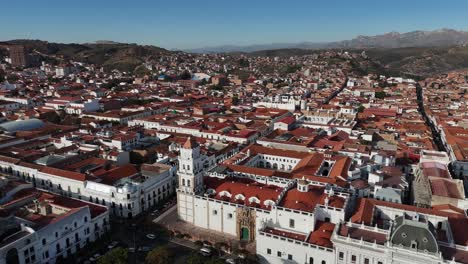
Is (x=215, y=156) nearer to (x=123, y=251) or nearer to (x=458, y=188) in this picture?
(x=123, y=251)

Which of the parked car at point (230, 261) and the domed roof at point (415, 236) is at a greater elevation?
the domed roof at point (415, 236)

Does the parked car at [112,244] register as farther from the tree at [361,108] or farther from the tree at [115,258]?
the tree at [361,108]

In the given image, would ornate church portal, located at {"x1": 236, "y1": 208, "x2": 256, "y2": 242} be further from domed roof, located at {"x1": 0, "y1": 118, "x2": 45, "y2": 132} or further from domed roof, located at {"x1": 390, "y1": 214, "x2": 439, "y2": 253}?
domed roof, located at {"x1": 0, "y1": 118, "x2": 45, "y2": 132}

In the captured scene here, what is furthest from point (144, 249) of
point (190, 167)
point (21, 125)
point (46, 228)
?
point (21, 125)

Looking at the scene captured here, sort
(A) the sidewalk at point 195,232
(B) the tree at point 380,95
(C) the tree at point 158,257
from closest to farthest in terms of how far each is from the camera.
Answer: (C) the tree at point 158,257 → (A) the sidewalk at point 195,232 → (B) the tree at point 380,95

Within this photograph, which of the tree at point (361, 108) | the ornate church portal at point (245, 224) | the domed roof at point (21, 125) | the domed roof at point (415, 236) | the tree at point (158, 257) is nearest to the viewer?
the domed roof at point (415, 236)

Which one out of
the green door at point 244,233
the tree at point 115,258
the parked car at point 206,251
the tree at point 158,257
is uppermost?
the tree at point 115,258

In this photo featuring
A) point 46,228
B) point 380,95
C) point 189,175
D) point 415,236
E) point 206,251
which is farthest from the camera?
point 380,95

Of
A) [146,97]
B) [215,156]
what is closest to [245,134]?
[215,156]

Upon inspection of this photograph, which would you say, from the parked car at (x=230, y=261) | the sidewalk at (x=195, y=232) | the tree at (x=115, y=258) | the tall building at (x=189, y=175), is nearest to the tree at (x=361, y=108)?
the tall building at (x=189, y=175)

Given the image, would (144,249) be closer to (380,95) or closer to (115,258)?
(115,258)
